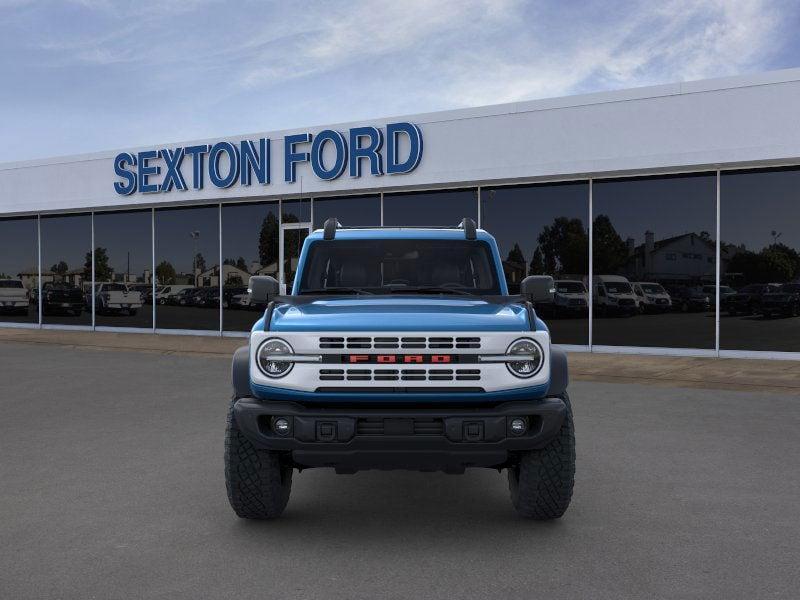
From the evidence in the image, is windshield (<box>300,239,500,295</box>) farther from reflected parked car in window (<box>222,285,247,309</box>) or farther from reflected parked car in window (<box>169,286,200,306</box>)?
reflected parked car in window (<box>169,286,200,306</box>)

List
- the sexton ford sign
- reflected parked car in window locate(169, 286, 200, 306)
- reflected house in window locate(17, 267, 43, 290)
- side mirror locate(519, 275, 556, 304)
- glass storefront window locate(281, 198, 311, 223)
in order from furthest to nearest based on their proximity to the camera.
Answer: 1. reflected house in window locate(17, 267, 43, 290)
2. reflected parked car in window locate(169, 286, 200, 306)
3. glass storefront window locate(281, 198, 311, 223)
4. the sexton ford sign
5. side mirror locate(519, 275, 556, 304)

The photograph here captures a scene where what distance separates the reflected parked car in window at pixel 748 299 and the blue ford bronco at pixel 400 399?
37.7 feet

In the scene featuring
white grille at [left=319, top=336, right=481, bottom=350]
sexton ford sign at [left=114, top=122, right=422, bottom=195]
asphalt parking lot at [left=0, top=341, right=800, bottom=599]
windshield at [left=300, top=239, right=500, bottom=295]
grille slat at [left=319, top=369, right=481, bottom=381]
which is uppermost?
sexton ford sign at [left=114, top=122, right=422, bottom=195]

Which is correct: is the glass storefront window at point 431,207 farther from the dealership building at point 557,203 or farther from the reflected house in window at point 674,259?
the reflected house in window at point 674,259

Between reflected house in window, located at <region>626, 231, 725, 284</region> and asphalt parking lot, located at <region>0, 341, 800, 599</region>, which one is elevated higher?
reflected house in window, located at <region>626, 231, 725, 284</region>

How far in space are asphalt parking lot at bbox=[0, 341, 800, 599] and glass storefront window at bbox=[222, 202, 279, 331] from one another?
12.6 meters

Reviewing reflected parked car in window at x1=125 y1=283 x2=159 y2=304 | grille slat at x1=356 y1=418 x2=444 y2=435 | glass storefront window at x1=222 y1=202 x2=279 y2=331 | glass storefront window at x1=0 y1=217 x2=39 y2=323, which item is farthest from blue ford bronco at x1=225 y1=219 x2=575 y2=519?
glass storefront window at x1=0 y1=217 x2=39 y2=323

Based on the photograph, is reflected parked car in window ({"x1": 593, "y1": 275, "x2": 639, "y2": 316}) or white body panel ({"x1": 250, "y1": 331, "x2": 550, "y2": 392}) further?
reflected parked car in window ({"x1": 593, "y1": 275, "x2": 639, "y2": 316})

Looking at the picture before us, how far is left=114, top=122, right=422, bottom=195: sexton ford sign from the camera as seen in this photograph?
1797cm

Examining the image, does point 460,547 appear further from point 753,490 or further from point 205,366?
point 205,366

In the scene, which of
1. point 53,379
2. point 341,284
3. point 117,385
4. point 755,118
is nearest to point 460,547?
point 341,284

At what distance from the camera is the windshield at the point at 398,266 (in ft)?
19.5

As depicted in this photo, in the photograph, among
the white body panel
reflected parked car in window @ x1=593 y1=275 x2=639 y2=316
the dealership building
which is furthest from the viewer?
reflected parked car in window @ x1=593 y1=275 x2=639 y2=316

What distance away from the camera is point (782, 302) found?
14.7 metres
